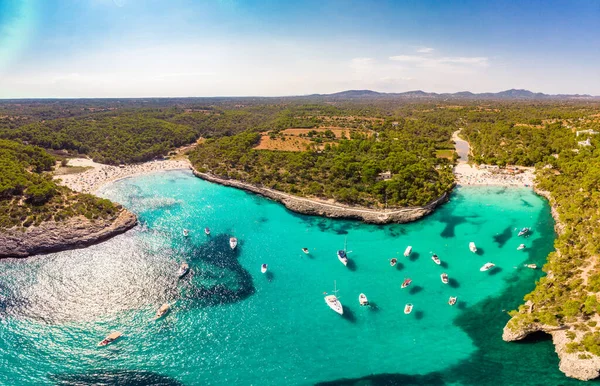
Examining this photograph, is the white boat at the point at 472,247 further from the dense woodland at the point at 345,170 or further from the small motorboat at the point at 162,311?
the small motorboat at the point at 162,311

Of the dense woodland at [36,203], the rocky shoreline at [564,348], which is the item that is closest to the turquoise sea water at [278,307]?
the rocky shoreline at [564,348]

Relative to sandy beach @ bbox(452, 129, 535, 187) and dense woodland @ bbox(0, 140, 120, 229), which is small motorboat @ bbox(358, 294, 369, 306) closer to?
dense woodland @ bbox(0, 140, 120, 229)

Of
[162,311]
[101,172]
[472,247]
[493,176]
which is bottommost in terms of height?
[162,311]

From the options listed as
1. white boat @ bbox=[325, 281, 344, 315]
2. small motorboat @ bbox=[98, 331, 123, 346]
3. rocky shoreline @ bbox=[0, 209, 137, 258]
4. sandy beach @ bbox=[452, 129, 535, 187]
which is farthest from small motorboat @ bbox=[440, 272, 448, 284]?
rocky shoreline @ bbox=[0, 209, 137, 258]

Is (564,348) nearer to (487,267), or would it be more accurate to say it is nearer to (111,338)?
(487,267)

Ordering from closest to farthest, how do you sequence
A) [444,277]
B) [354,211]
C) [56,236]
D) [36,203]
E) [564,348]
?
1. [564,348]
2. [444,277]
3. [56,236]
4. [36,203]
5. [354,211]

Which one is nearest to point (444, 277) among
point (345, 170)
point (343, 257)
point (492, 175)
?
point (343, 257)
